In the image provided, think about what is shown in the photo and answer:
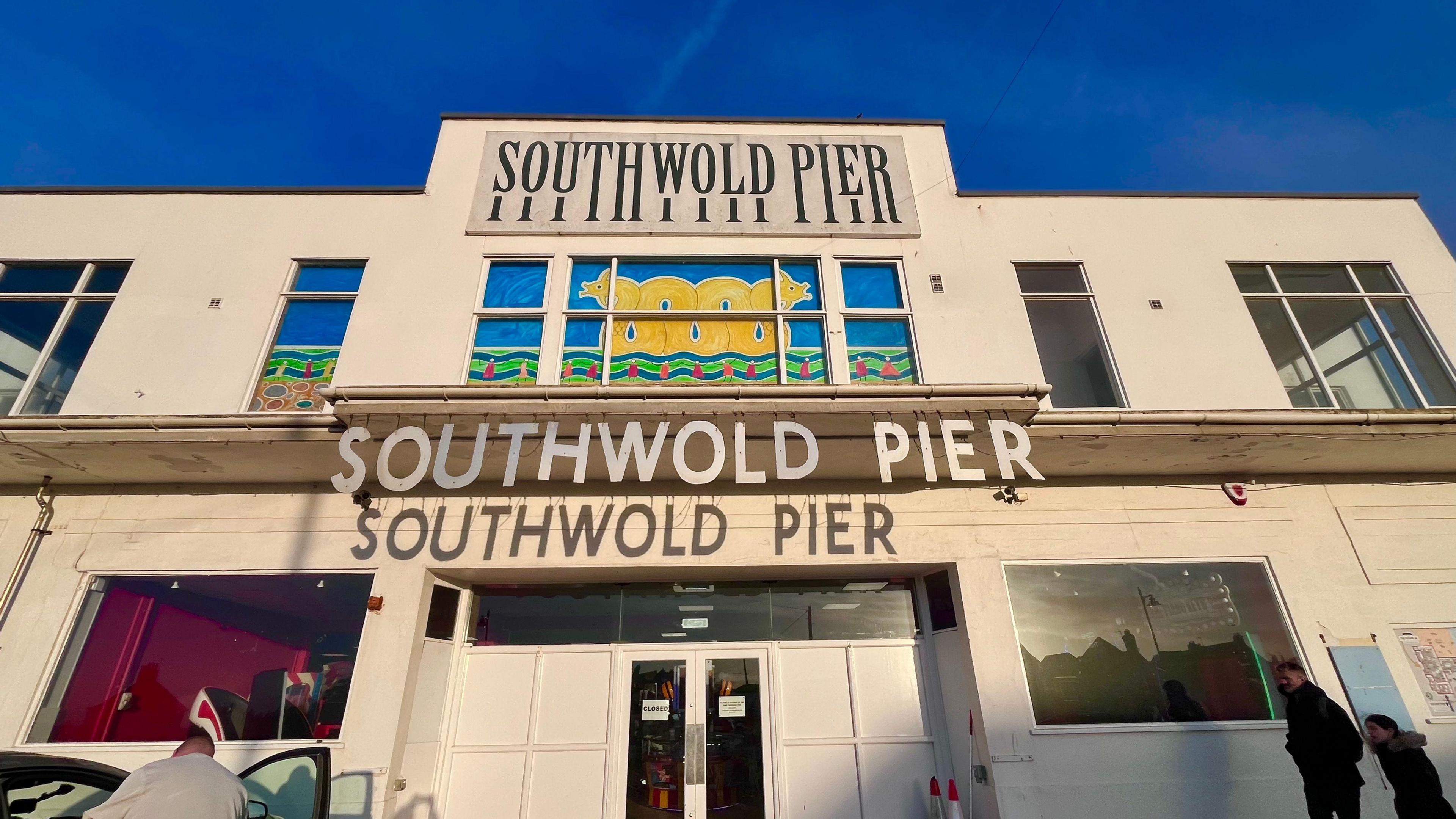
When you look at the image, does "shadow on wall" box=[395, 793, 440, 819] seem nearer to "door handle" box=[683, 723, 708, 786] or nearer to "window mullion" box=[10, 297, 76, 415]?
"door handle" box=[683, 723, 708, 786]

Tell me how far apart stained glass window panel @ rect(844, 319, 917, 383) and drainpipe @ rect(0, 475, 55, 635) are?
942cm

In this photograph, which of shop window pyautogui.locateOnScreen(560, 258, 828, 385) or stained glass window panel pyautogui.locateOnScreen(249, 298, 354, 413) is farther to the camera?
shop window pyautogui.locateOnScreen(560, 258, 828, 385)

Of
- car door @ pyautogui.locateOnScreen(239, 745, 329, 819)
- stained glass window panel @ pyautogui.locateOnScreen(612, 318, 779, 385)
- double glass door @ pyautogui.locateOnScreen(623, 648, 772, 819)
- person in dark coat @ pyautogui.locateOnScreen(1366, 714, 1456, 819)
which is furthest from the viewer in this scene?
stained glass window panel @ pyautogui.locateOnScreen(612, 318, 779, 385)

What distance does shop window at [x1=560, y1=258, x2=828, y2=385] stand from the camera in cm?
777

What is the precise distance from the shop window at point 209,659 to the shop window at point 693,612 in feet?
5.32

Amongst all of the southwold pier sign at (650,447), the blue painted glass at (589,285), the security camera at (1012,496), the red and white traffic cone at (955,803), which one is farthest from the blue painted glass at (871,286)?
the red and white traffic cone at (955,803)

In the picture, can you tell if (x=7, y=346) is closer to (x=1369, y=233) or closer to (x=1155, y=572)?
(x=1155, y=572)

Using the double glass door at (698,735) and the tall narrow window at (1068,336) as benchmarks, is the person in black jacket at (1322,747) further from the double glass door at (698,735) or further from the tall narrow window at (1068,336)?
the double glass door at (698,735)

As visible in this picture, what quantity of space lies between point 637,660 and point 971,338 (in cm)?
566

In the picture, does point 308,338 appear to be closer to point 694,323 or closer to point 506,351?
point 506,351

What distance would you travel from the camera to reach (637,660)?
774 cm

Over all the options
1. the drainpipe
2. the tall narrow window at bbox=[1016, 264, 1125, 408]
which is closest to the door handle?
the tall narrow window at bbox=[1016, 264, 1125, 408]

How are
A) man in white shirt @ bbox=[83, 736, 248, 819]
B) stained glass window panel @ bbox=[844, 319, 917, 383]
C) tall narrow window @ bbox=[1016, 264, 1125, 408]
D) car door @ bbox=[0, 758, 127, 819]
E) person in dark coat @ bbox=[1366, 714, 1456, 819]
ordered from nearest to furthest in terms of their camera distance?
man in white shirt @ bbox=[83, 736, 248, 819] → car door @ bbox=[0, 758, 127, 819] → person in dark coat @ bbox=[1366, 714, 1456, 819] → stained glass window panel @ bbox=[844, 319, 917, 383] → tall narrow window @ bbox=[1016, 264, 1125, 408]

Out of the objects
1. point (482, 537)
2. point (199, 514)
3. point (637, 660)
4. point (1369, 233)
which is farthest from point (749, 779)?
point (1369, 233)
